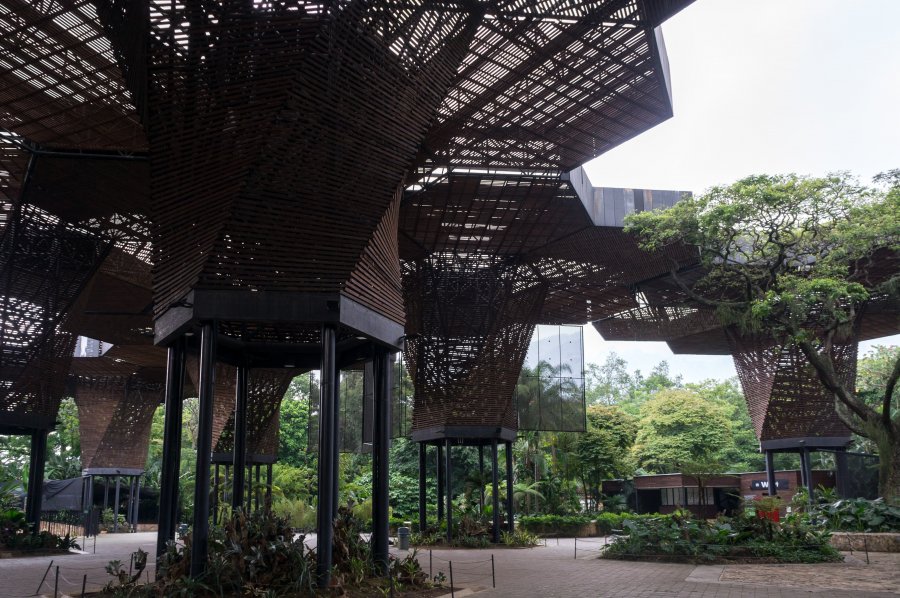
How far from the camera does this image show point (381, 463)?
43.7 feet

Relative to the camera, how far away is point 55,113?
16844 mm

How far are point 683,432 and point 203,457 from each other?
3446 centimetres

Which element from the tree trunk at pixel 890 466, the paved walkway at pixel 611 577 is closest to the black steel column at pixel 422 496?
the paved walkway at pixel 611 577

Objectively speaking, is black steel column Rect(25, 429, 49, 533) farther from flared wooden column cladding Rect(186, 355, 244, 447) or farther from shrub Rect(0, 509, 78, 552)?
flared wooden column cladding Rect(186, 355, 244, 447)

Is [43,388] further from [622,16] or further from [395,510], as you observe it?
[395,510]

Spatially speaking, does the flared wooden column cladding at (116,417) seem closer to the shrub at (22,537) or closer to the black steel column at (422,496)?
the shrub at (22,537)

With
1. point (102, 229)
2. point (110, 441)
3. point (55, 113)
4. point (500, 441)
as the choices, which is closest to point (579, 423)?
point (500, 441)

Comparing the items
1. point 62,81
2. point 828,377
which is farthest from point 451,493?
point 62,81

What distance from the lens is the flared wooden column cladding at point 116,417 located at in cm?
3800

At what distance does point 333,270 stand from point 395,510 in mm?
32597

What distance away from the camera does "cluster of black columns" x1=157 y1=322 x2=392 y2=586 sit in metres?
11.3

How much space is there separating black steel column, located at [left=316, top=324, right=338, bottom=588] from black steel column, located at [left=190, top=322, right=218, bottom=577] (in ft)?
5.12

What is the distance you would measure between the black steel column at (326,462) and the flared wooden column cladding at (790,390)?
2139 centimetres

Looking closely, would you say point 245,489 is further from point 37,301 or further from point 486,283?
point 486,283
